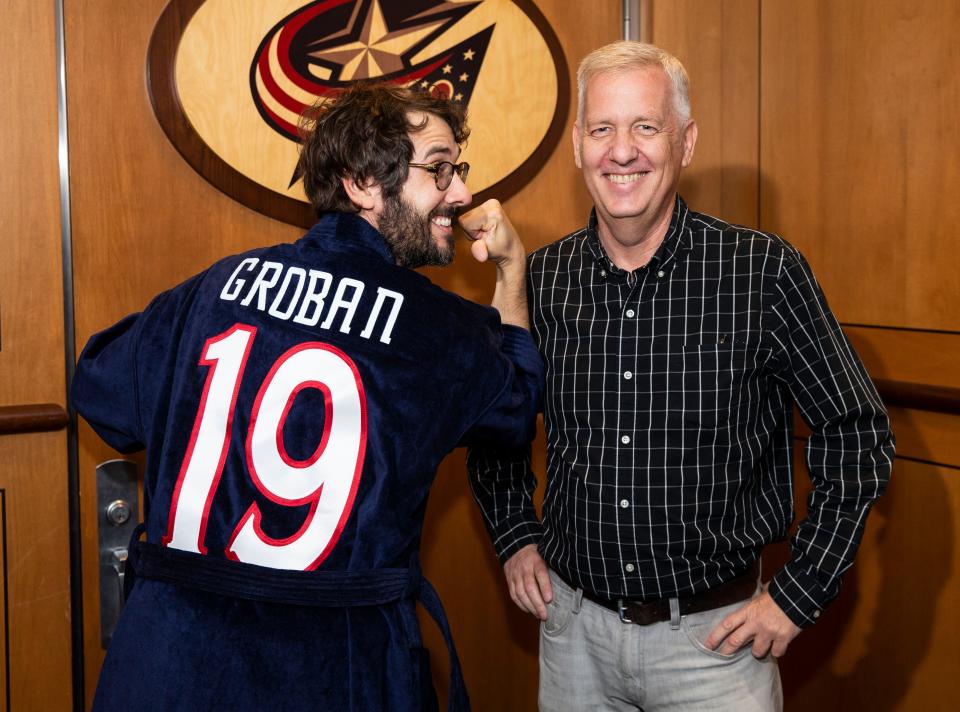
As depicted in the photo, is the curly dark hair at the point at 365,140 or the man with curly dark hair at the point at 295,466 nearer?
the man with curly dark hair at the point at 295,466

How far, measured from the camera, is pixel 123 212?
202 centimetres

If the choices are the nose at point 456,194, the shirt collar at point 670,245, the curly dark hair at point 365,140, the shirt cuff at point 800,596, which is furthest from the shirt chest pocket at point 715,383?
the curly dark hair at point 365,140

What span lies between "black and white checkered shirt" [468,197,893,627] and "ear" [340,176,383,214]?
0.44 m

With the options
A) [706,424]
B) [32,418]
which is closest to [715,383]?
[706,424]

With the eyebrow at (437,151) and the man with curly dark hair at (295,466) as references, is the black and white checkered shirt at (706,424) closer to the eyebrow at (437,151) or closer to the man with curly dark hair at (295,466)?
the man with curly dark hair at (295,466)

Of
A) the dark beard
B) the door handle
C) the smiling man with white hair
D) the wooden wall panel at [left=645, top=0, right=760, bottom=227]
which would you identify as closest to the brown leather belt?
the smiling man with white hair

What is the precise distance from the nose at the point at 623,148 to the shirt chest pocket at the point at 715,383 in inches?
14.2

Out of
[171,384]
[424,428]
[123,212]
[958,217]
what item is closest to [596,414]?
[424,428]

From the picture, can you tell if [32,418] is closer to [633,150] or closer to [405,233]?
[405,233]

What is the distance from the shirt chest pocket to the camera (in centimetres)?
166

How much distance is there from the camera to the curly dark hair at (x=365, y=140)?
1590 mm

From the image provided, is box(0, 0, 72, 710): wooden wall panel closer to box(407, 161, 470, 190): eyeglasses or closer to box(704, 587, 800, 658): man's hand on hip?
box(407, 161, 470, 190): eyeglasses

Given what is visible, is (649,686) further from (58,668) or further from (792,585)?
(58,668)

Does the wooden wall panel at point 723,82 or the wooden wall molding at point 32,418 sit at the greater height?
the wooden wall panel at point 723,82
